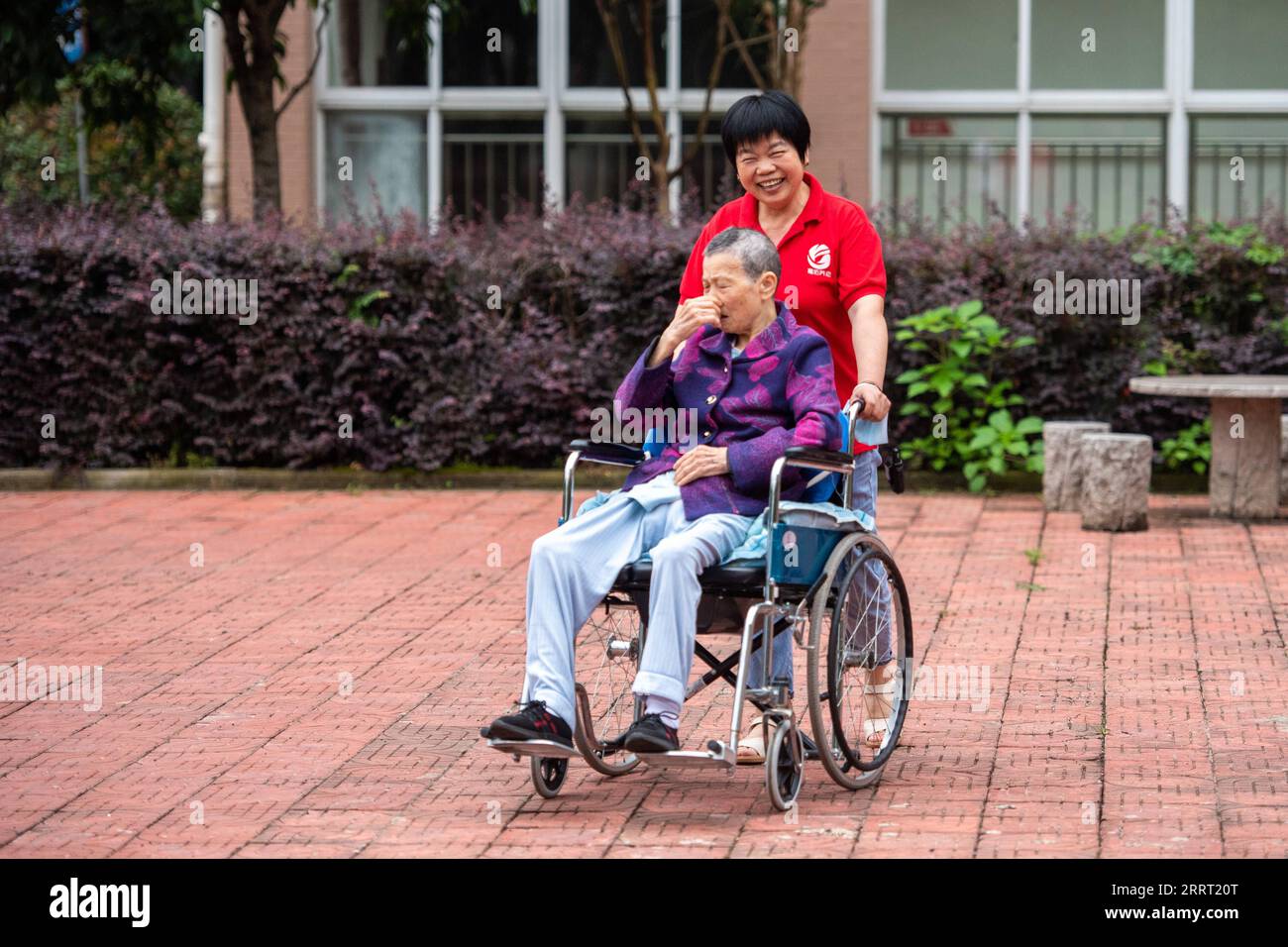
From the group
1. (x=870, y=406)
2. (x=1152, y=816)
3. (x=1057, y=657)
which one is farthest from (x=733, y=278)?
(x=1057, y=657)

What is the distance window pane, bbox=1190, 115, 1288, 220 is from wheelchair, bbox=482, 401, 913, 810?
34.8 ft

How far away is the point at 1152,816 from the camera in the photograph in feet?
16.3

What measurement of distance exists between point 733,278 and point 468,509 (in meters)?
5.95

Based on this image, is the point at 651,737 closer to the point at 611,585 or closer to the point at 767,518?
the point at 611,585

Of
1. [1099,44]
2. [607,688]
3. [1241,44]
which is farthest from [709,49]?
[607,688]

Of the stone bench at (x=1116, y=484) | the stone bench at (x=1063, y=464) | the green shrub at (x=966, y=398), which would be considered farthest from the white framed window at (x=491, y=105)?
the stone bench at (x=1116, y=484)

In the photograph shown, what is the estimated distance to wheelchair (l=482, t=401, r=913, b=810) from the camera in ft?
16.4

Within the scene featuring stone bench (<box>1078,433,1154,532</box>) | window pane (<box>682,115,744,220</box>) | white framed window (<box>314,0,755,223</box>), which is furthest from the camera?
white framed window (<box>314,0,755,223</box>)

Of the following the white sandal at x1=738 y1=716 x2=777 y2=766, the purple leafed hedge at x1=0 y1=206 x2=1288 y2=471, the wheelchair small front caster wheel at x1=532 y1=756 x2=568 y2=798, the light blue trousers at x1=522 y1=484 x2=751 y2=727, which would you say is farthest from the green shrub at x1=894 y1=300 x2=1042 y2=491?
the wheelchair small front caster wheel at x1=532 y1=756 x2=568 y2=798

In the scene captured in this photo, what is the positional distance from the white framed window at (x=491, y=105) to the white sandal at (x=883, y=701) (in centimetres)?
1004

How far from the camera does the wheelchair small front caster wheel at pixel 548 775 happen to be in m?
5.16

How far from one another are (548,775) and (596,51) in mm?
11166

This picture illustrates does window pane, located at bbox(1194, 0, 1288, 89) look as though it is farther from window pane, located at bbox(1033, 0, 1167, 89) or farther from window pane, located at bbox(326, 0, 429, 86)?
window pane, located at bbox(326, 0, 429, 86)

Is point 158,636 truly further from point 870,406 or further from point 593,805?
point 870,406
